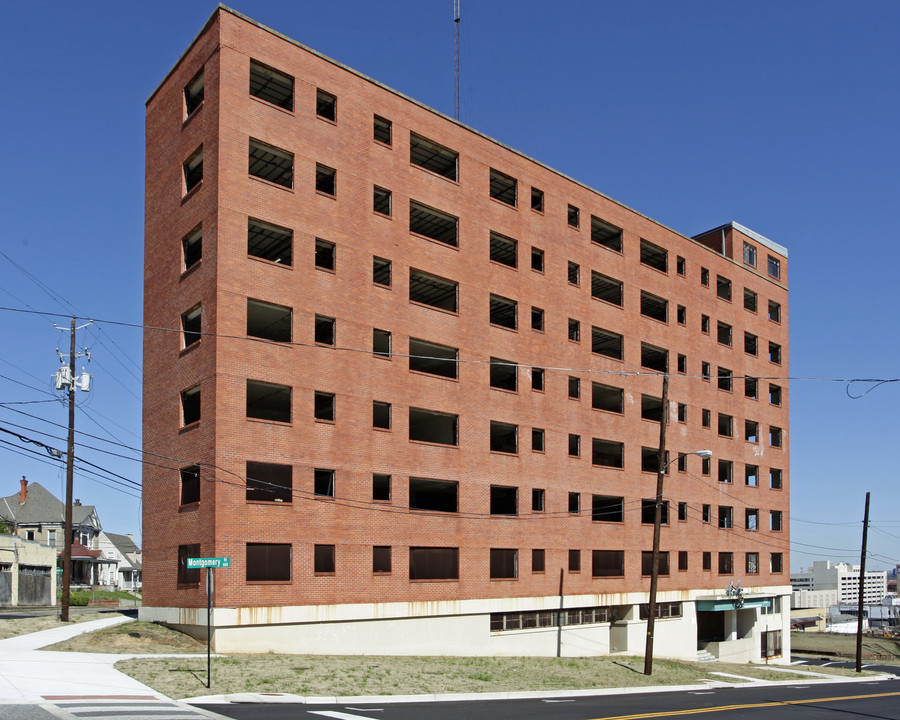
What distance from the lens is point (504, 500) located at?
46781 millimetres

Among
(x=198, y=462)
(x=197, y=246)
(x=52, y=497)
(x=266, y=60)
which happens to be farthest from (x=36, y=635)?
(x=52, y=497)

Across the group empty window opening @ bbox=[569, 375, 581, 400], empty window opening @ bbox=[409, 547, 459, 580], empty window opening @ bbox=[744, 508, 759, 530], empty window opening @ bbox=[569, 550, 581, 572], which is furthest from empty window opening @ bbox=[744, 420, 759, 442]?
empty window opening @ bbox=[409, 547, 459, 580]

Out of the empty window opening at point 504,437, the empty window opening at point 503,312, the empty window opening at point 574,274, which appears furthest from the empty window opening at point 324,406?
the empty window opening at point 574,274

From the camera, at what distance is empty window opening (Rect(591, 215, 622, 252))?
177ft

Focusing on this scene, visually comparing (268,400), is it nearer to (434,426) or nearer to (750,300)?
(434,426)

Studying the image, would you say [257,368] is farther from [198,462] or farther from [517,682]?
[517,682]

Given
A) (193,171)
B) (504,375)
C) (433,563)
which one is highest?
(193,171)

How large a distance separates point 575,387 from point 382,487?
15.1 metres

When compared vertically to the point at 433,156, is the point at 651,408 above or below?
below

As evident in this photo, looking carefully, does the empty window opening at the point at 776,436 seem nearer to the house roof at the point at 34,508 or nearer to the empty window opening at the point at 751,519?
the empty window opening at the point at 751,519

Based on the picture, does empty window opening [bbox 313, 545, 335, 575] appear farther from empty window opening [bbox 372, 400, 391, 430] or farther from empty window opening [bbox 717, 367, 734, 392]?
empty window opening [bbox 717, 367, 734, 392]

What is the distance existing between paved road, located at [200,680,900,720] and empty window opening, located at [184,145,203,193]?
80.3ft

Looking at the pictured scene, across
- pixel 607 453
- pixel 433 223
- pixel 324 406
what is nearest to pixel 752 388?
pixel 607 453

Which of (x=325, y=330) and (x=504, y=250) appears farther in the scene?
(x=504, y=250)
